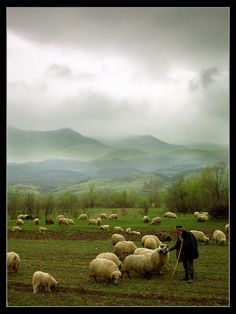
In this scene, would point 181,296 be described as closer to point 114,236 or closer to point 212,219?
point 212,219

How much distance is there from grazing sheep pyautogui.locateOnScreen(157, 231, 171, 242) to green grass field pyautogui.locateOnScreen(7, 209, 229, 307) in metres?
0.16

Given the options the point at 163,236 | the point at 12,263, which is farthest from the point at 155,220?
the point at 12,263

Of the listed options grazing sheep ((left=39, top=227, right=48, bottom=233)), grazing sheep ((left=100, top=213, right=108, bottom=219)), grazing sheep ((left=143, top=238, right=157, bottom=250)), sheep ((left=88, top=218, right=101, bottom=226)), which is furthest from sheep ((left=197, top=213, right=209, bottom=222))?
grazing sheep ((left=39, top=227, right=48, bottom=233))

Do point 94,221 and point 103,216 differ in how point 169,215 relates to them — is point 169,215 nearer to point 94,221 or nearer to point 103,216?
point 103,216

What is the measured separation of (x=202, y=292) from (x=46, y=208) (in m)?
5.96

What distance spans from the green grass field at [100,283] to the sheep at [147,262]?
25 centimetres

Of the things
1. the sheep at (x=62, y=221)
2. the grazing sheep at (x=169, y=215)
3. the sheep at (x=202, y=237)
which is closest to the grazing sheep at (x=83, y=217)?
the sheep at (x=62, y=221)

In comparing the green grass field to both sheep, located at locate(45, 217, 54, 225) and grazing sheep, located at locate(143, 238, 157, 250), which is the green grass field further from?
grazing sheep, located at locate(143, 238, 157, 250)

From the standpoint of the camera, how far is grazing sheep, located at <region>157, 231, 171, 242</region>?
15945mm

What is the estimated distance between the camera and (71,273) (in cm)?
1289

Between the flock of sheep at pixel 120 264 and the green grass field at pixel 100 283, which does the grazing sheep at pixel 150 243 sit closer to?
the flock of sheep at pixel 120 264
